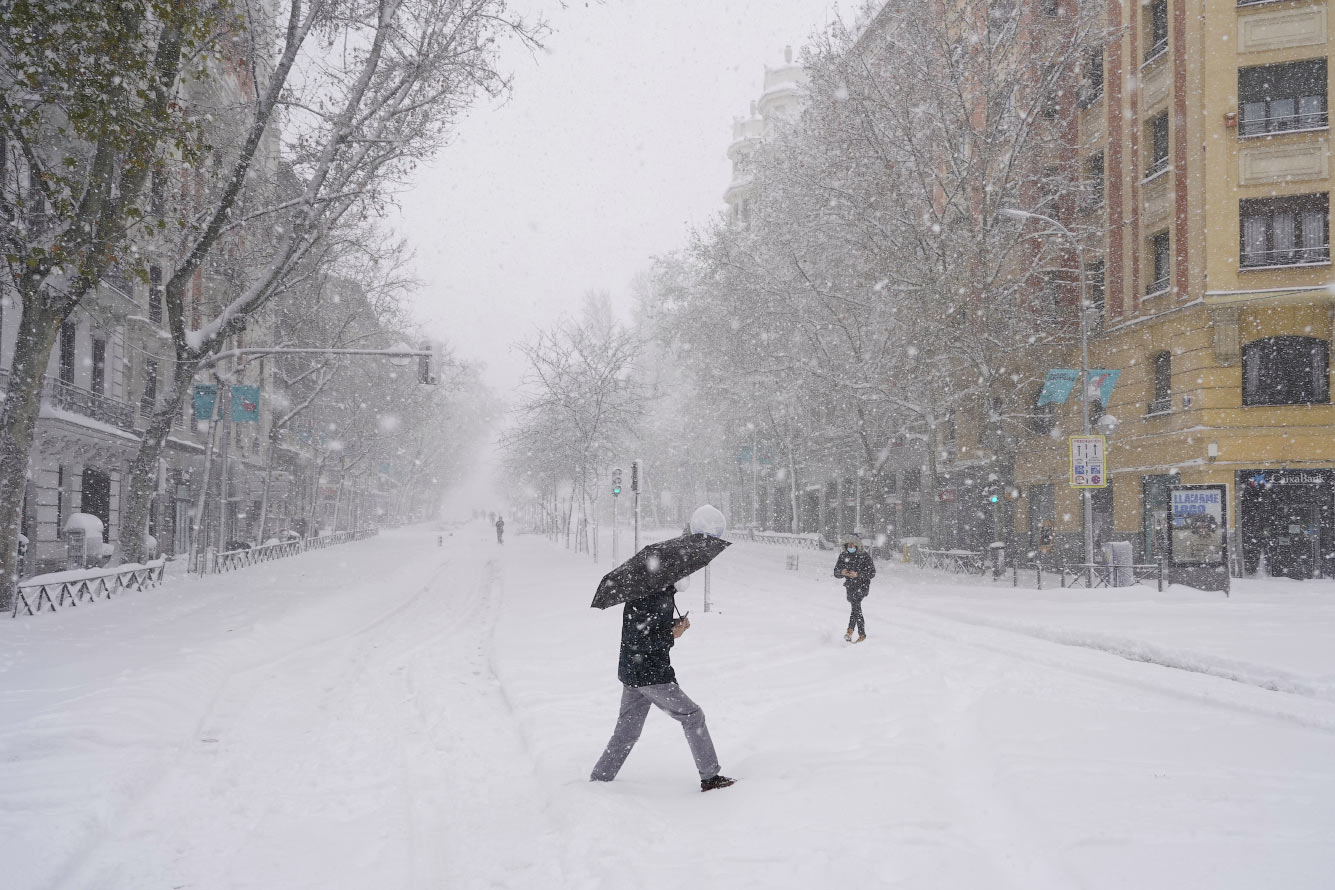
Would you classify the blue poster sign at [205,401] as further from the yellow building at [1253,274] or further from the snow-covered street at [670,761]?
the yellow building at [1253,274]

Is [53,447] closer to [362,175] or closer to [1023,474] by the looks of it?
[362,175]

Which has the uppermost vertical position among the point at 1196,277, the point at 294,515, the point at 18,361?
the point at 1196,277

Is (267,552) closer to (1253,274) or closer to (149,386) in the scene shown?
(149,386)

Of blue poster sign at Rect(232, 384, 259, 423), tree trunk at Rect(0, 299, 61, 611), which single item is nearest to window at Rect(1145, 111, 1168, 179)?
blue poster sign at Rect(232, 384, 259, 423)

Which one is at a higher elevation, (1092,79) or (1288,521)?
(1092,79)

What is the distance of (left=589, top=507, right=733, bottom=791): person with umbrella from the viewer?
5785mm

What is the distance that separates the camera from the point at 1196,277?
23750 mm

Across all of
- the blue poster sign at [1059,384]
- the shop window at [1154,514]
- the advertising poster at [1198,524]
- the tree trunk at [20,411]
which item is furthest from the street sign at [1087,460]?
the tree trunk at [20,411]

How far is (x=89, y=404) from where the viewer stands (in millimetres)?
26516

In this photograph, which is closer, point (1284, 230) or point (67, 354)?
point (1284, 230)

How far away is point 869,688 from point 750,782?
3.54 metres

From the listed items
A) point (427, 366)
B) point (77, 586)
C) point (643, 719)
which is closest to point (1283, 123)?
point (427, 366)

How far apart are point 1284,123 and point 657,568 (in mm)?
25083

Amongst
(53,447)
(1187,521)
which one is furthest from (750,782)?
(53,447)
